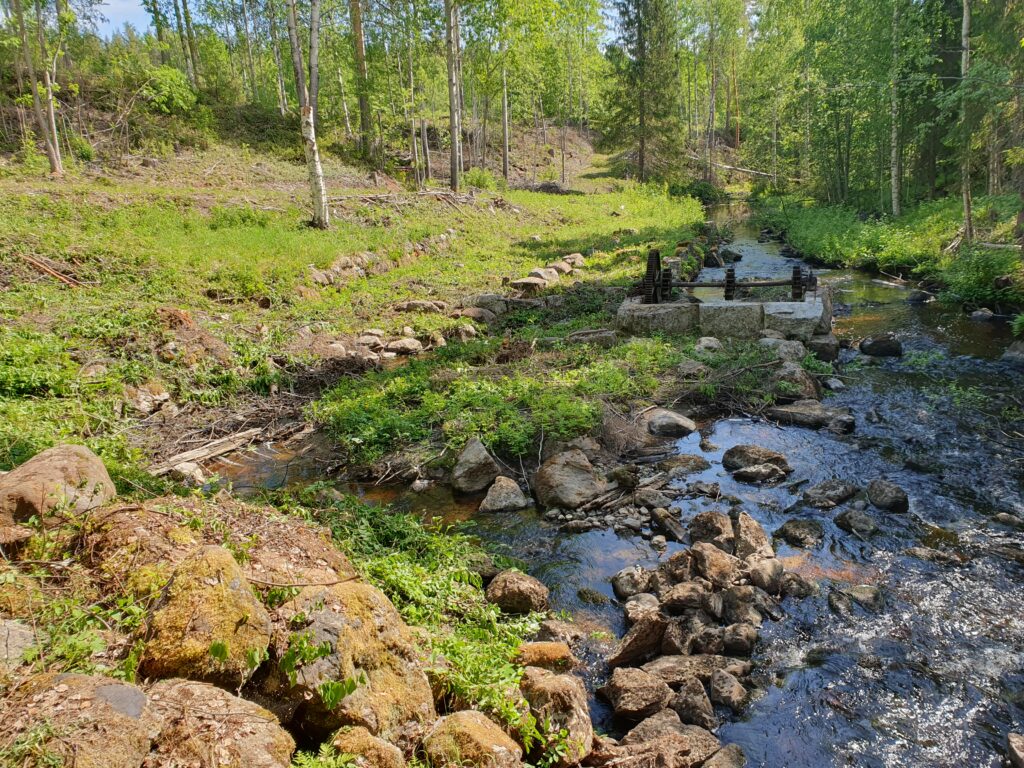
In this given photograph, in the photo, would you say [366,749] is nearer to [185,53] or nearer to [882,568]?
[882,568]

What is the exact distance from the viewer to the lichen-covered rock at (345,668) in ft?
10.3

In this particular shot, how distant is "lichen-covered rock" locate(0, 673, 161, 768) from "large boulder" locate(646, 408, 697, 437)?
753cm

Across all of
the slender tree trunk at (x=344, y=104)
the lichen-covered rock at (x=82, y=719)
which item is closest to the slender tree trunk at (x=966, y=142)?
the lichen-covered rock at (x=82, y=719)

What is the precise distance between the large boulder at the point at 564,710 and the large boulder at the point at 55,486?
3.14 m

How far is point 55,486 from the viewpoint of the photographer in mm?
4043

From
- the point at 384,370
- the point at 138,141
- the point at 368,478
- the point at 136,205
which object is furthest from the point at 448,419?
the point at 138,141

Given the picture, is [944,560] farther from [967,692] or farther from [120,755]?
[120,755]

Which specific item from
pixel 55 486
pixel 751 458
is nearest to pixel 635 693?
pixel 55 486

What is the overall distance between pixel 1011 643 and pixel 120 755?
19.9ft

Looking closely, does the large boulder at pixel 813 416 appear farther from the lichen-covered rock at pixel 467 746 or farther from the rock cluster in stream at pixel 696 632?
the lichen-covered rock at pixel 467 746

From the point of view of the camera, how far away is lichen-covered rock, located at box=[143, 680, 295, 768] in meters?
2.54

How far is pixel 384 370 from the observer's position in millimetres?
11656

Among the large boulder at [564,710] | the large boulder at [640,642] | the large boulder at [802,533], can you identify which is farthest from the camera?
the large boulder at [802,533]

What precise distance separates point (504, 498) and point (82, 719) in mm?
5283
